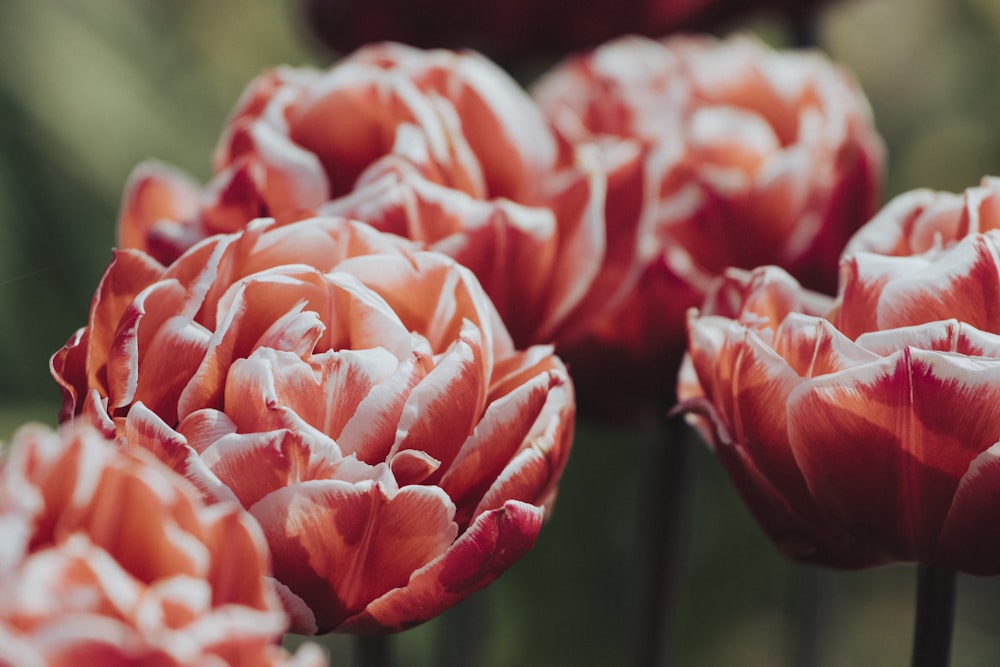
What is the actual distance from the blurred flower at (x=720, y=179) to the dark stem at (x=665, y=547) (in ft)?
0.07

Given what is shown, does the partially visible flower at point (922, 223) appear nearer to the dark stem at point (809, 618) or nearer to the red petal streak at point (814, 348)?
the red petal streak at point (814, 348)

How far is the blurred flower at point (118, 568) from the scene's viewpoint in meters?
0.13

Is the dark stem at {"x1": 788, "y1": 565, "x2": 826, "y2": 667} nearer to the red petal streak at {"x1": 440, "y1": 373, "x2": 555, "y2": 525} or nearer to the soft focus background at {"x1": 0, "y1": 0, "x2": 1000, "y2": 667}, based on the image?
the soft focus background at {"x1": 0, "y1": 0, "x2": 1000, "y2": 667}

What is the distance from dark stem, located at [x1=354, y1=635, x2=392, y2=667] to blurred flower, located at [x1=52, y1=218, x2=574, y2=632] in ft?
0.09

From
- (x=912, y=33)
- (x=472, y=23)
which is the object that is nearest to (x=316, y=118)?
(x=472, y=23)

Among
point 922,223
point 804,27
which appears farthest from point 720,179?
point 804,27

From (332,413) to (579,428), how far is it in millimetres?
313

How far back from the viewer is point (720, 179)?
0.33 m

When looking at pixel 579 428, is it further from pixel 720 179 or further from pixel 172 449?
pixel 172 449

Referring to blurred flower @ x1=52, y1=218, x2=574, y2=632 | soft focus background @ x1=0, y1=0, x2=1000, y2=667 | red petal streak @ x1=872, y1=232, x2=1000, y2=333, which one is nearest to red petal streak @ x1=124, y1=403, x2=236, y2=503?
blurred flower @ x1=52, y1=218, x2=574, y2=632

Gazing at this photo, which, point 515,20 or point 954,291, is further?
point 515,20

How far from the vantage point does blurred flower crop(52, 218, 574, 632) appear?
19 centimetres

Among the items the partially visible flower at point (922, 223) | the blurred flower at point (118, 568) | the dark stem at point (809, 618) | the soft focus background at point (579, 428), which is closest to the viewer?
the blurred flower at point (118, 568)

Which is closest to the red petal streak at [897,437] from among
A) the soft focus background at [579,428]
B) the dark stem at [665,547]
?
the dark stem at [665,547]
